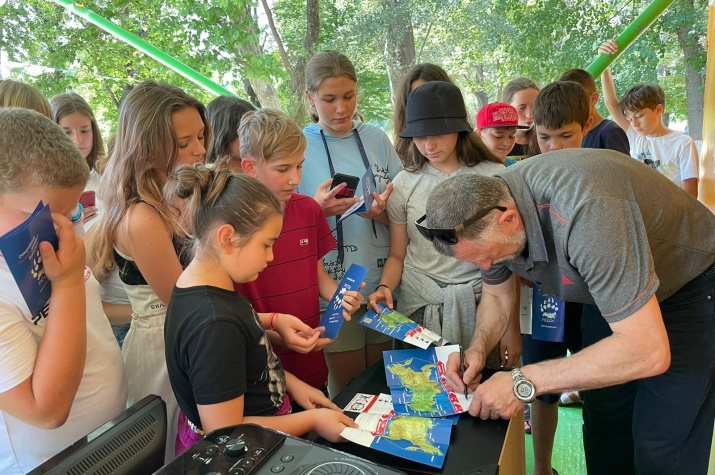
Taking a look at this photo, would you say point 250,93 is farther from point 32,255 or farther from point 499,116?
point 32,255

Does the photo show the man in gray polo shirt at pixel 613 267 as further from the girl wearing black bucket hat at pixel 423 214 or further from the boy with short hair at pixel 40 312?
the boy with short hair at pixel 40 312

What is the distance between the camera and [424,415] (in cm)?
116

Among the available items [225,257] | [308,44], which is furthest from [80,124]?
[308,44]

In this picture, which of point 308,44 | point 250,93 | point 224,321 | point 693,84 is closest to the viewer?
point 224,321

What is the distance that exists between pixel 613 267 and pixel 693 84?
14.4ft

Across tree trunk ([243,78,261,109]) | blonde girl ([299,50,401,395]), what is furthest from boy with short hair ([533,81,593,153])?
tree trunk ([243,78,261,109])

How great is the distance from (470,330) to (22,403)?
52.8 inches

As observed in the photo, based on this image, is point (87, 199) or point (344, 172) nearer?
point (87, 199)

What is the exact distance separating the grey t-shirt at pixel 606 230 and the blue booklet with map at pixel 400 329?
0.35 m

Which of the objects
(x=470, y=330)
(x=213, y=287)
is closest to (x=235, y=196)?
(x=213, y=287)

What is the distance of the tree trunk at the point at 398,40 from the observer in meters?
4.83

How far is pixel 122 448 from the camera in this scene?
68cm

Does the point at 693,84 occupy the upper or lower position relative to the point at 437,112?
upper

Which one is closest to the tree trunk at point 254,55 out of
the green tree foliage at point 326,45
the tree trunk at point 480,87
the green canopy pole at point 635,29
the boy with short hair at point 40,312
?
the green tree foliage at point 326,45
